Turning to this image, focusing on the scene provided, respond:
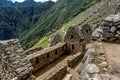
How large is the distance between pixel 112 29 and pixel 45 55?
51.4 feet

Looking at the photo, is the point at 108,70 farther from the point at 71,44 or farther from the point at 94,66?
the point at 71,44

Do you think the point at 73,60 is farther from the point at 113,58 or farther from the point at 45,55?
the point at 113,58

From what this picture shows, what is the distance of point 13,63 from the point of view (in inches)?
535

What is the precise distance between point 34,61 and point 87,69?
686 inches

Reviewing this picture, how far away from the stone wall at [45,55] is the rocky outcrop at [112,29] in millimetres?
13236

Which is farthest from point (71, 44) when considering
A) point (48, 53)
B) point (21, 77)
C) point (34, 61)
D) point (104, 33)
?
point (104, 33)

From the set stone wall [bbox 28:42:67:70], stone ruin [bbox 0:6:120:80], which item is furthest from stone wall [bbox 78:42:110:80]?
stone wall [bbox 28:42:67:70]

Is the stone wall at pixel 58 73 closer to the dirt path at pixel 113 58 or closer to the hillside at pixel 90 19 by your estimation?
the dirt path at pixel 113 58

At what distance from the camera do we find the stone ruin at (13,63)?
1351 centimetres

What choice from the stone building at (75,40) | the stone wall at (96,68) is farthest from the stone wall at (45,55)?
the stone wall at (96,68)

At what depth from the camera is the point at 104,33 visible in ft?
36.2

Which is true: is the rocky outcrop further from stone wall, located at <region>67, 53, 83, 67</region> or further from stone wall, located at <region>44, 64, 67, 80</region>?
stone wall, located at <region>67, 53, 83, 67</region>

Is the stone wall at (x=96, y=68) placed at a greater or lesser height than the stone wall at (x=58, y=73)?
greater

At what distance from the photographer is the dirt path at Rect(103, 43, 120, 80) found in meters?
7.16
